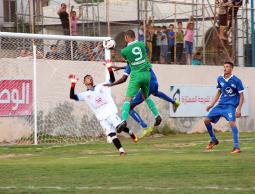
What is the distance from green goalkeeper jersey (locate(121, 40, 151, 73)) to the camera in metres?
19.5

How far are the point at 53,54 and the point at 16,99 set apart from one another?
241cm

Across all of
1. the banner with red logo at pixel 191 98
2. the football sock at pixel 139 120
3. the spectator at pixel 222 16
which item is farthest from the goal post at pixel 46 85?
the spectator at pixel 222 16

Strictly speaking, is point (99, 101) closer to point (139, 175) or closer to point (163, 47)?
point (139, 175)

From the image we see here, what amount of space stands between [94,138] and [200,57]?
8343 mm

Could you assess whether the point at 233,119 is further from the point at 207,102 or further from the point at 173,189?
the point at 207,102

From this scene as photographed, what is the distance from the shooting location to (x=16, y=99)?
947 inches

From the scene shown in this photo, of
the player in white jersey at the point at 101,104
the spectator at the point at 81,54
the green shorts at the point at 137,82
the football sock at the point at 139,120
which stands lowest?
the football sock at the point at 139,120

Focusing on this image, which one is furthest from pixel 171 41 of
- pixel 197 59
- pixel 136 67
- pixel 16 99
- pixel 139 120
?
pixel 136 67

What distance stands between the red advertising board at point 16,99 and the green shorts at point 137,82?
208 inches

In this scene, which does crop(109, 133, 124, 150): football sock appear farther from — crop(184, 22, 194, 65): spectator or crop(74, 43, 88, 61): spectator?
crop(184, 22, 194, 65): spectator

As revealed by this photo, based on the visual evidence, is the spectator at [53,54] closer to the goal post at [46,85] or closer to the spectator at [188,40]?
the goal post at [46,85]

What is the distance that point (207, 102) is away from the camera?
31.5 m

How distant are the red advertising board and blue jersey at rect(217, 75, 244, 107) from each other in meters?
8.07

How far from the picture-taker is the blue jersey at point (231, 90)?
17734mm
